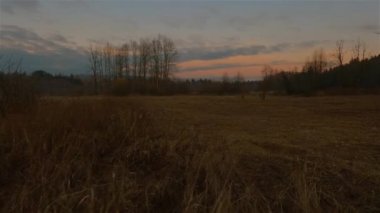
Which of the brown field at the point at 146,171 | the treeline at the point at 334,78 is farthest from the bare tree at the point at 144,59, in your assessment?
the brown field at the point at 146,171

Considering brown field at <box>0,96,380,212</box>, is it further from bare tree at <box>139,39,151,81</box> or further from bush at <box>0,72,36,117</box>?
bare tree at <box>139,39,151,81</box>

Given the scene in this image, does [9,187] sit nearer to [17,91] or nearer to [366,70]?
[17,91]

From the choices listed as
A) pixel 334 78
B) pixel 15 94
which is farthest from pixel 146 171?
pixel 334 78

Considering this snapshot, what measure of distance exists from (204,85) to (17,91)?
67.9 m

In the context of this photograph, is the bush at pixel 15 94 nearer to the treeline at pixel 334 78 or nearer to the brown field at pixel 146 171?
the brown field at pixel 146 171

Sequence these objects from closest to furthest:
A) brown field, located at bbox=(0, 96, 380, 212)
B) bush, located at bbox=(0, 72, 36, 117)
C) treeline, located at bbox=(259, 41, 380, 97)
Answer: brown field, located at bbox=(0, 96, 380, 212) < bush, located at bbox=(0, 72, 36, 117) < treeline, located at bbox=(259, 41, 380, 97)

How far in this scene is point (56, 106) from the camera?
8938mm

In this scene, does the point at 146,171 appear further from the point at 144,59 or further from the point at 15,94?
the point at 144,59

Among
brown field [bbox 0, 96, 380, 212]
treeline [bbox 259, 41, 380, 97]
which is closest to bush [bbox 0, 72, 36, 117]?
brown field [bbox 0, 96, 380, 212]

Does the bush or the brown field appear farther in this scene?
the bush

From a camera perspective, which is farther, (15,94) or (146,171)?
(15,94)

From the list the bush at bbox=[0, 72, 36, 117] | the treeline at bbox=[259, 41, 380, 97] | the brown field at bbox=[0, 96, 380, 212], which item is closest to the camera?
the brown field at bbox=[0, 96, 380, 212]

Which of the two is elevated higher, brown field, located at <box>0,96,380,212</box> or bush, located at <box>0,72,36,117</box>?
bush, located at <box>0,72,36,117</box>

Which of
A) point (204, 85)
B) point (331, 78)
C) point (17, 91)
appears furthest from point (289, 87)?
point (17, 91)
